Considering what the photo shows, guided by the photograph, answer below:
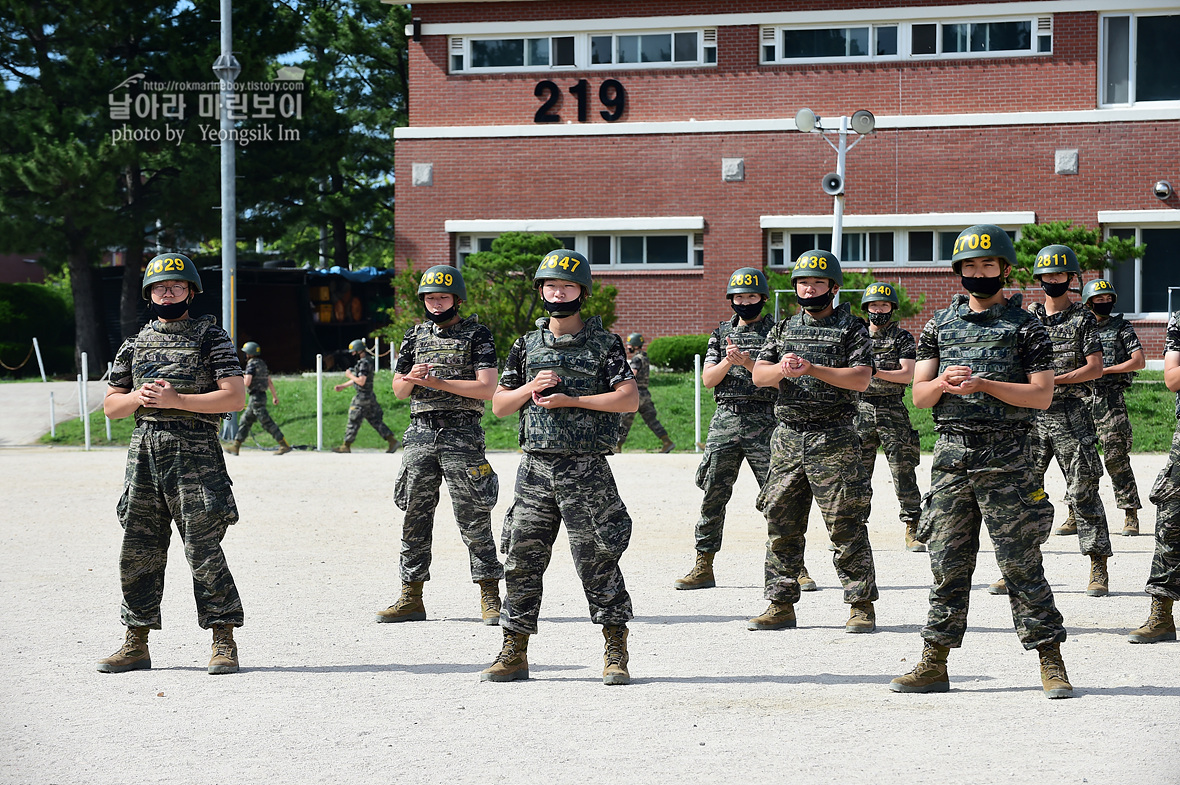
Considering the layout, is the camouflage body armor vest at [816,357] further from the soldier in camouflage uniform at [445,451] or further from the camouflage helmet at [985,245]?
the soldier in camouflage uniform at [445,451]

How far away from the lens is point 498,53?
103 ft

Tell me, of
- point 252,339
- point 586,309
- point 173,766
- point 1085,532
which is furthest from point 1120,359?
point 252,339

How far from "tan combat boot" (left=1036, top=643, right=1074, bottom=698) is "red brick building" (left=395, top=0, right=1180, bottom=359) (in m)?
23.4

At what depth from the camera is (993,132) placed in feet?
94.6

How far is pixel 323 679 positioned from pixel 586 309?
19.7 metres

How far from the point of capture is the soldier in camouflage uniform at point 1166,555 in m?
7.59

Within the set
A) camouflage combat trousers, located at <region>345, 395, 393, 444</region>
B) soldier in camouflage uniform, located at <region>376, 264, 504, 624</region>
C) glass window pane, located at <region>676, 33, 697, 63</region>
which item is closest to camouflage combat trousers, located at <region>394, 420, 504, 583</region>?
soldier in camouflage uniform, located at <region>376, 264, 504, 624</region>

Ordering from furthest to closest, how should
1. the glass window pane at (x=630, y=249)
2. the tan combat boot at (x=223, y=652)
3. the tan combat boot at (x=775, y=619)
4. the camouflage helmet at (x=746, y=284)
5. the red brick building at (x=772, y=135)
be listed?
the glass window pane at (x=630, y=249), the red brick building at (x=772, y=135), the camouflage helmet at (x=746, y=284), the tan combat boot at (x=775, y=619), the tan combat boot at (x=223, y=652)

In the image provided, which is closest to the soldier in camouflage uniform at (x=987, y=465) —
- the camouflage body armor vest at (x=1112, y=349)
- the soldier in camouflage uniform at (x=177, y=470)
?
the soldier in camouflage uniform at (x=177, y=470)

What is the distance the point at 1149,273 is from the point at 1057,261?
875 inches

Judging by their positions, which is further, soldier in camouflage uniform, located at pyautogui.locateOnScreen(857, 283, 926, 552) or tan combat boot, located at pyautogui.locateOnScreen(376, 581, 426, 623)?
soldier in camouflage uniform, located at pyautogui.locateOnScreen(857, 283, 926, 552)

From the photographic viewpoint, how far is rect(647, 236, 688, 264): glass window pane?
101ft

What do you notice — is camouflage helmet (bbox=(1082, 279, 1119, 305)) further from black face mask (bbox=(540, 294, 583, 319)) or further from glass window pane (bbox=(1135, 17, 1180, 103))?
glass window pane (bbox=(1135, 17, 1180, 103))

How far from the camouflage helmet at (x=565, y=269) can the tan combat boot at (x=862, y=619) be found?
9.17 ft
